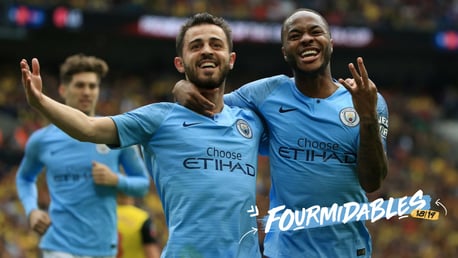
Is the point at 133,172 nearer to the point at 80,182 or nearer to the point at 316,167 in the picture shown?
the point at 80,182

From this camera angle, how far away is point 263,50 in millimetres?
26219

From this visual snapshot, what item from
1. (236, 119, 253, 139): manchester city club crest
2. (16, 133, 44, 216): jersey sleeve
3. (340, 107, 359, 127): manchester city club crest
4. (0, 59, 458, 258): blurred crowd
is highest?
(340, 107, 359, 127): manchester city club crest

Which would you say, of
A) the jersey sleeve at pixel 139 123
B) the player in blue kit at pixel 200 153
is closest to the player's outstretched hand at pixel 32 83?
the player in blue kit at pixel 200 153

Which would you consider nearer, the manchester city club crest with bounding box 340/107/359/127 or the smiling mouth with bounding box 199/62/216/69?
the smiling mouth with bounding box 199/62/216/69

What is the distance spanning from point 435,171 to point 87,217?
1644cm

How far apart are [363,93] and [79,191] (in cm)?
318

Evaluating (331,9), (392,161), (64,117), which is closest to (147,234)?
(64,117)

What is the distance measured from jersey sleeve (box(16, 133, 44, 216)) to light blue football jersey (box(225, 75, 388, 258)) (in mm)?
2888

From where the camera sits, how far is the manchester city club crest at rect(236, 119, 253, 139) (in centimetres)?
441

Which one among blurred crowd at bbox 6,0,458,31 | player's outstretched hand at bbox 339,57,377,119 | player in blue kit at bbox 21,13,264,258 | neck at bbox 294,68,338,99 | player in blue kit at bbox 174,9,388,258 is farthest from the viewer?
blurred crowd at bbox 6,0,458,31

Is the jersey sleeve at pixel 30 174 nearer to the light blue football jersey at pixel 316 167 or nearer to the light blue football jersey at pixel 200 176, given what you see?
the light blue football jersey at pixel 200 176

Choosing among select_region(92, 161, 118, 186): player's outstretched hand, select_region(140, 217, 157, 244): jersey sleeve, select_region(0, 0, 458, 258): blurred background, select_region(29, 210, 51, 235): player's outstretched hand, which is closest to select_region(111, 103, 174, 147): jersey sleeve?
select_region(92, 161, 118, 186): player's outstretched hand

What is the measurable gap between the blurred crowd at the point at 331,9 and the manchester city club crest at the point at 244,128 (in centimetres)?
1642

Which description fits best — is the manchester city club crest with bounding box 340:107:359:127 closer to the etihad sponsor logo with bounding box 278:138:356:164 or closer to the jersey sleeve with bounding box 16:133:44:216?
the etihad sponsor logo with bounding box 278:138:356:164
